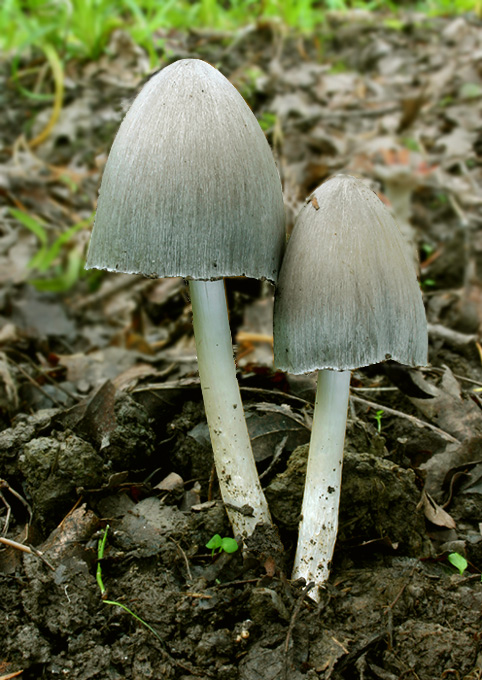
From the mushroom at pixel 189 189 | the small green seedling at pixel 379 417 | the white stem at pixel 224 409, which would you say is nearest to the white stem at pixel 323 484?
the white stem at pixel 224 409

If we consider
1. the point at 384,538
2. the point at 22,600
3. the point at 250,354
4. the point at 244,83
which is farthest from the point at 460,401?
the point at 244,83

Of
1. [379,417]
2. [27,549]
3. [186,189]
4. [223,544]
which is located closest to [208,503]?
[223,544]

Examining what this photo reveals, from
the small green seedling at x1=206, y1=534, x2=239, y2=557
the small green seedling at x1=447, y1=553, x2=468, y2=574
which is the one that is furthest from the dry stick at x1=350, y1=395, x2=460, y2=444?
the small green seedling at x1=206, y1=534, x2=239, y2=557

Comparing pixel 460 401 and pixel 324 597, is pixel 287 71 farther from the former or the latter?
pixel 324 597

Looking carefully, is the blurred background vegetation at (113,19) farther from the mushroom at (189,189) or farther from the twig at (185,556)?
the twig at (185,556)

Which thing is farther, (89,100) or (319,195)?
(89,100)

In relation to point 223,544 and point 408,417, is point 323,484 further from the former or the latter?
point 408,417

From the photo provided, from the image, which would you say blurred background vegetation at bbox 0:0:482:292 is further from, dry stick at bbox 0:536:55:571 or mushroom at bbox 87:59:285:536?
dry stick at bbox 0:536:55:571
